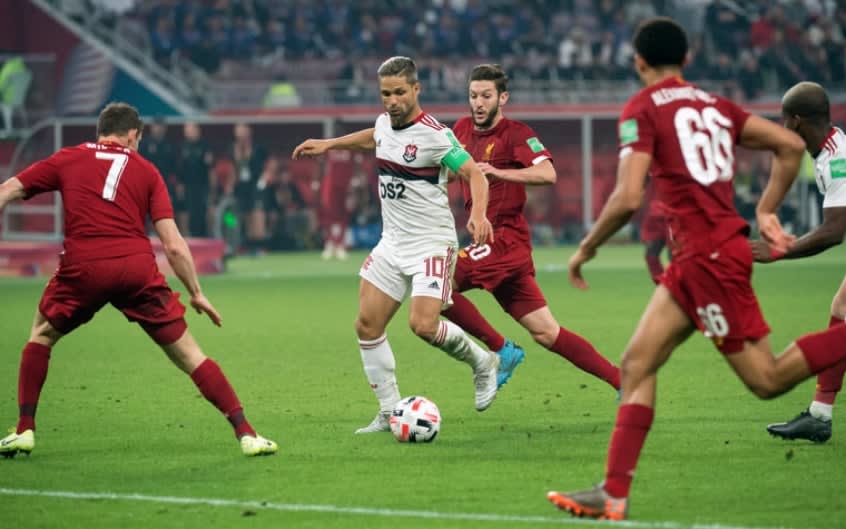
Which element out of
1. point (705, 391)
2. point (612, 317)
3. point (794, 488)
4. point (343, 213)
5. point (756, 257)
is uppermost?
point (756, 257)

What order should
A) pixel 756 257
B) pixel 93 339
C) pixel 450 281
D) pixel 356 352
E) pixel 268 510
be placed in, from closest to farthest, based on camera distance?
pixel 268 510 → pixel 756 257 → pixel 450 281 → pixel 356 352 → pixel 93 339

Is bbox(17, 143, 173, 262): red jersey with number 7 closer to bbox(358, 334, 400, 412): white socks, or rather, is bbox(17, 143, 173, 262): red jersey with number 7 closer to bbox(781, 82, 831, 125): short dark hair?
bbox(358, 334, 400, 412): white socks

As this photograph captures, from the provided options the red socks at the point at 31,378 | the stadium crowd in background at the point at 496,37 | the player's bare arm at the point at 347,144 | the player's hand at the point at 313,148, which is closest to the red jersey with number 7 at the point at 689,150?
the player's bare arm at the point at 347,144

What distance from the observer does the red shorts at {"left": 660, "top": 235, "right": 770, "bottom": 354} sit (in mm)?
6152

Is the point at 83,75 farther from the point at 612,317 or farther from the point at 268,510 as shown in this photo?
the point at 268,510

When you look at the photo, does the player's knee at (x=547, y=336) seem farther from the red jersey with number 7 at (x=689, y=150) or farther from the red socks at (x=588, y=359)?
the red jersey with number 7 at (x=689, y=150)

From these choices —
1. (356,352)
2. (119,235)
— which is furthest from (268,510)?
(356,352)

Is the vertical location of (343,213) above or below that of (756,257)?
below

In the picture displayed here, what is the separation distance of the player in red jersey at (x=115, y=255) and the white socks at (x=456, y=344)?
1460mm

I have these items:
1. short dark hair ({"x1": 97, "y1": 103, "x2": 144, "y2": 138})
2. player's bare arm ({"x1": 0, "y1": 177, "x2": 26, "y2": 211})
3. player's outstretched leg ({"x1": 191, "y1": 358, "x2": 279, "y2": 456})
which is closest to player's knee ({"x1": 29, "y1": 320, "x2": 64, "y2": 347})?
player's bare arm ({"x1": 0, "y1": 177, "x2": 26, "y2": 211})

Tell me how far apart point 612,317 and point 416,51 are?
20.3 metres

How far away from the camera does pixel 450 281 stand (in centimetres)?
883

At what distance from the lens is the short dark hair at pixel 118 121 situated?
8023 mm

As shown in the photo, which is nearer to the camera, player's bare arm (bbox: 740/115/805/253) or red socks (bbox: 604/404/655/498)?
red socks (bbox: 604/404/655/498)
